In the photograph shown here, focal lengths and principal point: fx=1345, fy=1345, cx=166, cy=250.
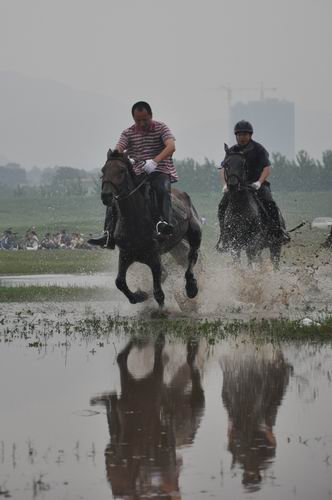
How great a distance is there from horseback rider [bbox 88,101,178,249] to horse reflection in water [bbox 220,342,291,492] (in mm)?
4312

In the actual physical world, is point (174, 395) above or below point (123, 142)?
below

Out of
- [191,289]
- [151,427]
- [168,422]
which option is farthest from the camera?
[191,289]

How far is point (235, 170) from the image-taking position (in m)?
20.0

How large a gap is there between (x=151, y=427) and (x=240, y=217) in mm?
11700

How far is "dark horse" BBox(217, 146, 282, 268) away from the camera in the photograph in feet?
66.0

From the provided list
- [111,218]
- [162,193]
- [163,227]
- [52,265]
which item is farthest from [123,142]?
[52,265]

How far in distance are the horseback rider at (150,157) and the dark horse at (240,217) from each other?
1.91 m

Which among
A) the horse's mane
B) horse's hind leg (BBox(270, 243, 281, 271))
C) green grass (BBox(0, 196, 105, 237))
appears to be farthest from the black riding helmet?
green grass (BBox(0, 196, 105, 237))

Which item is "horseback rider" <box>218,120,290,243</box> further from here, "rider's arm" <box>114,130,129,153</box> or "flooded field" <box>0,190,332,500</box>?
"rider's arm" <box>114,130,129,153</box>

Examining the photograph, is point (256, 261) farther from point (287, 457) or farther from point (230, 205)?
point (287, 457)

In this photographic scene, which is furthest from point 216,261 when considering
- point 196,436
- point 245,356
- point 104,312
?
point 196,436

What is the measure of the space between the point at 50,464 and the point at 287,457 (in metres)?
1.42

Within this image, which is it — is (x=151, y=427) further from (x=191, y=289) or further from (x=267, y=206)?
(x=267, y=206)

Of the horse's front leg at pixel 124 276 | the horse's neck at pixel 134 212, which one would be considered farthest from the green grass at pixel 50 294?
the horse's neck at pixel 134 212
